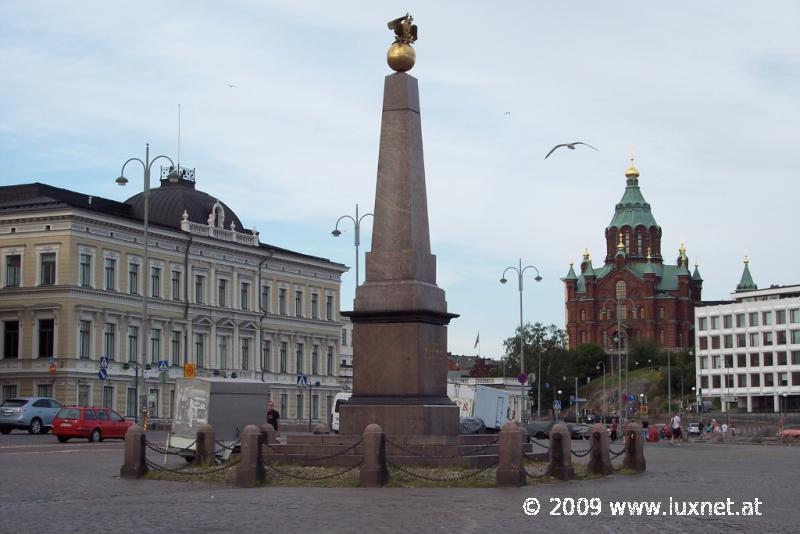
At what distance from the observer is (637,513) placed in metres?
18.6

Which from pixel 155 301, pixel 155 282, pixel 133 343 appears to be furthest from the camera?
pixel 155 282

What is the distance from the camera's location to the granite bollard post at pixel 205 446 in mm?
27797

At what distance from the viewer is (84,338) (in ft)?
238

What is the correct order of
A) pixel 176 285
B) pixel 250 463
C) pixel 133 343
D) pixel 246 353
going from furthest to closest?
1. pixel 246 353
2. pixel 176 285
3. pixel 133 343
4. pixel 250 463

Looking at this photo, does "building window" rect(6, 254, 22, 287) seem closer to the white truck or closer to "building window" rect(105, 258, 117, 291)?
"building window" rect(105, 258, 117, 291)

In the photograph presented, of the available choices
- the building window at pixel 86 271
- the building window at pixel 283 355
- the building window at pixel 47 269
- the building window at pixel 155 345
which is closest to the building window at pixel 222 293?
the building window at pixel 155 345

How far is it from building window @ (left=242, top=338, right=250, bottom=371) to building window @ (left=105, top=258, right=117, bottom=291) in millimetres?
13636

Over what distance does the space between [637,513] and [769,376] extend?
123 meters

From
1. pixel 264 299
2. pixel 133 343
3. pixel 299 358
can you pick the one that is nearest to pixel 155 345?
pixel 133 343

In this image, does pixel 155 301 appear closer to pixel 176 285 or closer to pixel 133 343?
pixel 176 285

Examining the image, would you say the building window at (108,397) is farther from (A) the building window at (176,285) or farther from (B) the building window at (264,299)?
(B) the building window at (264,299)

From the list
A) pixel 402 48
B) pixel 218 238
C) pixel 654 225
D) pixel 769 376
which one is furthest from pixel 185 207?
pixel 654 225

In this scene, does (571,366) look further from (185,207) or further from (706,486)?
(706,486)

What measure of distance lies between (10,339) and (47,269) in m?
4.48
